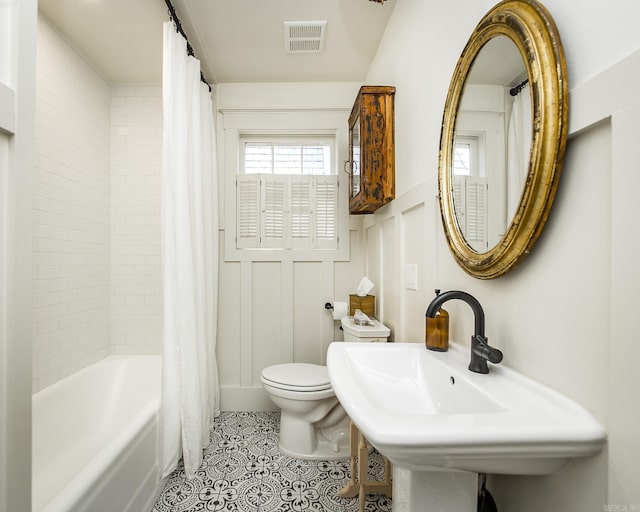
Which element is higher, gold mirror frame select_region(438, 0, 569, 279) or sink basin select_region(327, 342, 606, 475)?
gold mirror frame select_region(438, 0, 569, 279)

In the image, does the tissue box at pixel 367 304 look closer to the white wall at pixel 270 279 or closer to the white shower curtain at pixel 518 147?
the white wall at pixel 270 279

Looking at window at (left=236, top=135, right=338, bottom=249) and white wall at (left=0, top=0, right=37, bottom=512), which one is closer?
white wall at (left=0, top=0, right=37, bottom=512)

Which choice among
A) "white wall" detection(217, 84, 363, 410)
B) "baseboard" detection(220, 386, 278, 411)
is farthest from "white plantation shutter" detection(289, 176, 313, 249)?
"baseboard" detection(220, 386, 278, 411)

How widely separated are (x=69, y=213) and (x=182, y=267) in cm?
94

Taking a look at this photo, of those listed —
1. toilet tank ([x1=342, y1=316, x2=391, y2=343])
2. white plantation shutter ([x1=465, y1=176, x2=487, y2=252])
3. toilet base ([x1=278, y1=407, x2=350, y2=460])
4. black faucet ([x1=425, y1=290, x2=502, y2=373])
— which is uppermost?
white plantation shutter ([x1=465, y1=176, x2=487, y2=252])

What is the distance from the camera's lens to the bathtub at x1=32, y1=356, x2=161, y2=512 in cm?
110

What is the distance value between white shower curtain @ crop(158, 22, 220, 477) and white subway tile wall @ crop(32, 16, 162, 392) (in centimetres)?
74

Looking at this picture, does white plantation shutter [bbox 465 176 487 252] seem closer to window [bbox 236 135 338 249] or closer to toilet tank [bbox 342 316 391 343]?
toilet tank [bbox 342 316 391 343]

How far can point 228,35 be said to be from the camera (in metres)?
1.95

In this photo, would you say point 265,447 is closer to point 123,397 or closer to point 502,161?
point 123,397

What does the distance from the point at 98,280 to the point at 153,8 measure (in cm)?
171

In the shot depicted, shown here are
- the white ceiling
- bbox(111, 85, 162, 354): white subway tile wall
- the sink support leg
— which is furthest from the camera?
bbox(111, 85, 162, 354): white subway tile wall

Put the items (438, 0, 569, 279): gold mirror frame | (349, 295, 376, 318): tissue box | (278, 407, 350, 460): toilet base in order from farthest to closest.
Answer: (349, 295, 376, 318): tissue box
(278, 407, 350, 460): toilet base
(438, 0, 569, 279): gold mirror frame

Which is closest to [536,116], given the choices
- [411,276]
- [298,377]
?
[411,276]
